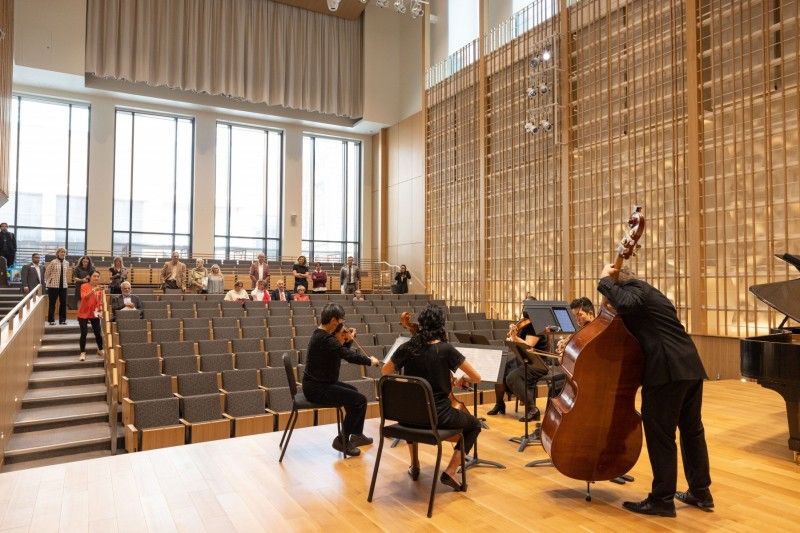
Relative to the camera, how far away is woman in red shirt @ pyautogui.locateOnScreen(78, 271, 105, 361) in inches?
268

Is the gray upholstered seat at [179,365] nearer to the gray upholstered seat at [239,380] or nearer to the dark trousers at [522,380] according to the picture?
the gray upholstered seat at [239,380]

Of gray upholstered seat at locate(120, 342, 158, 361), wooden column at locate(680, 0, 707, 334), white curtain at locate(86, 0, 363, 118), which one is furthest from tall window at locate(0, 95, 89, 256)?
wooden column at locate(680, 0, 707, 334)

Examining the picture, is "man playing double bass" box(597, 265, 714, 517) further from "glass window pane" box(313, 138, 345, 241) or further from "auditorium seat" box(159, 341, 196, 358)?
"glass window pane" box(313, 138, 345, 241)

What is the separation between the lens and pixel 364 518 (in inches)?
104

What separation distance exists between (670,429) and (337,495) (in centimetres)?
165

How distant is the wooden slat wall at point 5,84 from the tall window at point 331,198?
652cm

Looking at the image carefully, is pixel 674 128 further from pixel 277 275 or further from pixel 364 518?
pixel 277 275

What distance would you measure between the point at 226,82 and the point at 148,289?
4.78 m

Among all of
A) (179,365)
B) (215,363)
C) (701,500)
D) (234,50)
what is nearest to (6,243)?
(179,365)

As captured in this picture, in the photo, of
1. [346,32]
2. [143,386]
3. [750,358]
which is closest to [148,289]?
[143,386]

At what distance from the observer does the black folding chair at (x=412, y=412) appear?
2689mm

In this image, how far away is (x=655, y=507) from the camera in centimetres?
262

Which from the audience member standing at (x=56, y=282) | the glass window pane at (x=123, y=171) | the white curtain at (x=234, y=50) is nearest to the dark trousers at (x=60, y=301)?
the audience member standing at (x=56, y=282)

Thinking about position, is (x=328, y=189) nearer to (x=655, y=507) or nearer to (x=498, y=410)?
(x=498, y=410)
